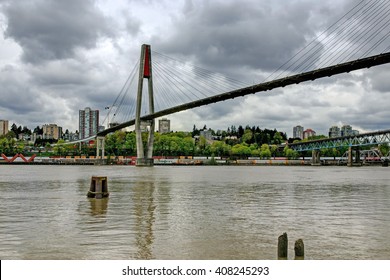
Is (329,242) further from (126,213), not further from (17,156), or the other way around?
(17,156)

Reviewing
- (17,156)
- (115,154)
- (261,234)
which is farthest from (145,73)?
(261,234)

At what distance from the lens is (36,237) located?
15.2m

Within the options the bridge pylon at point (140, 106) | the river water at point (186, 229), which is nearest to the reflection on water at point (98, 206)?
the river water at point (186, 229)

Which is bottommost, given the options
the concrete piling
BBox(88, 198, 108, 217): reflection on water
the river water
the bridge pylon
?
the river water

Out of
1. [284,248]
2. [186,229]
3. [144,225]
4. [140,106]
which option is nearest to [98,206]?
[144,225]

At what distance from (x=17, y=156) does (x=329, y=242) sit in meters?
183

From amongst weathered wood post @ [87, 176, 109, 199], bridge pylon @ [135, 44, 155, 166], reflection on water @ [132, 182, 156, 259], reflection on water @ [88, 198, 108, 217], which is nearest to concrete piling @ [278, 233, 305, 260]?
reflection on water @ [132, 182, 156, 259]

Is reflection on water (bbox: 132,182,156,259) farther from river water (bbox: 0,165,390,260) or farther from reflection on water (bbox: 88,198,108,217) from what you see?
reflection on water (bbox: 88,198,108,217)

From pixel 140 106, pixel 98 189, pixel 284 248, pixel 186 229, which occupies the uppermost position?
pixel 140 106

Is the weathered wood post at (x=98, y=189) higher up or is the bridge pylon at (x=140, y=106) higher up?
the bridge pylon at (x=140, y=106)

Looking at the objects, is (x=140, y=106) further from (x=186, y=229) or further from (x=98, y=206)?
(x=186, y=229)

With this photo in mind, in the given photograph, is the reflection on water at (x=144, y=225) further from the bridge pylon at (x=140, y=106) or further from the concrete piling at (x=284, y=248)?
the bridge pylon at (x=140, y=106)

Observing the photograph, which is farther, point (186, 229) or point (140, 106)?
point (140, 106)

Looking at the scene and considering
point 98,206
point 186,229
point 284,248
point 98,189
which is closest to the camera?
point 284,248
